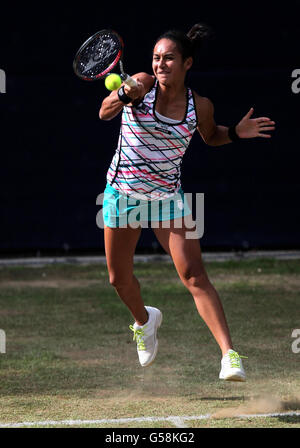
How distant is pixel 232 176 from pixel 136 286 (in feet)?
16.7

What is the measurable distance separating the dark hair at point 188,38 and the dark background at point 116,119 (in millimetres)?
5072

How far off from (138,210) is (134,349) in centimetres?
175

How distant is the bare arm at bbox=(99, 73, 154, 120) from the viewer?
15.6ft

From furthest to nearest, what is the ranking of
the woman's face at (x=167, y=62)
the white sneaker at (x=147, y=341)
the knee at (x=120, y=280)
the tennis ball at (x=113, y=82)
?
the white sneaker at (x=147, y=341) → the knee at (x=120, y=280) → the woman's face at (x=167, y=62) → the tennis ball at (x=113, y=82)

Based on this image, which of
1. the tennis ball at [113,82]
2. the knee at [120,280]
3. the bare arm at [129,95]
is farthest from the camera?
the knee at [120,280]

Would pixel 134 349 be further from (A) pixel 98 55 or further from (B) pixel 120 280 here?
(A) pixel 98 55

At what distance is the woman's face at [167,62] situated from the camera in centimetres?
495

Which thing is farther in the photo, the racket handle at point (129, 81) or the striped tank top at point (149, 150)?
the striped tank top at point (149, 150)

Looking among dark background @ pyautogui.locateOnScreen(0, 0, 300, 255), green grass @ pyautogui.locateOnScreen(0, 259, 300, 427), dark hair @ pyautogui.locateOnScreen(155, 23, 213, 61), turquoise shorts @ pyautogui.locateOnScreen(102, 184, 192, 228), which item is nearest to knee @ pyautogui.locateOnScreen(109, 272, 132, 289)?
turquoise shorts @ pyautogui.locateOnScreen(102, 184, 192, 228)

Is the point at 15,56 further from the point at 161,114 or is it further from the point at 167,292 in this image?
the point at 161,114

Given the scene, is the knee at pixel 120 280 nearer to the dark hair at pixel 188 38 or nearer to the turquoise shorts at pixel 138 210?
the turquoise shorts at pixel 138 210

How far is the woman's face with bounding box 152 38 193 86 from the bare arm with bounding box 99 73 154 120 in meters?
0.07

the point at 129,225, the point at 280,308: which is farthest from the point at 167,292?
the point at 129,225

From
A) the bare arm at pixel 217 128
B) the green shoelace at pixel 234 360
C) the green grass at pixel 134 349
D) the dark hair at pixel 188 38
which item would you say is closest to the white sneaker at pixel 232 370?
the green shoelace at pixel 234 360
